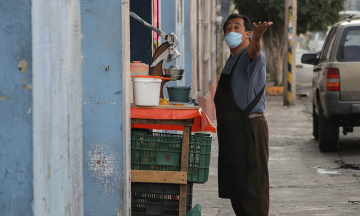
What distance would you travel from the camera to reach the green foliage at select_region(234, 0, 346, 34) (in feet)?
64.8

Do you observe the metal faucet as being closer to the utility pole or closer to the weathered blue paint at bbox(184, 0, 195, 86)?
the weathered blue paint at bbox(184, 0, 195, 86)

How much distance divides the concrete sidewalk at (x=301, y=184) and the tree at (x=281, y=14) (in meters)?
11.2

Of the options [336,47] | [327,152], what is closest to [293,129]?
[327,152]

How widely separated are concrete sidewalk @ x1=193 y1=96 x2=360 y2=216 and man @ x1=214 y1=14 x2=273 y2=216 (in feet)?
3.90

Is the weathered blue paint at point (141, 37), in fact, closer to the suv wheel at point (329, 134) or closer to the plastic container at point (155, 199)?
the plastic container at point (155, 199)

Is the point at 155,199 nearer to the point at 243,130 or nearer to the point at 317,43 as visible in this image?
the point at 243,130

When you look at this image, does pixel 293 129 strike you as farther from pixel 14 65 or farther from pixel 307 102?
pixel 14 65

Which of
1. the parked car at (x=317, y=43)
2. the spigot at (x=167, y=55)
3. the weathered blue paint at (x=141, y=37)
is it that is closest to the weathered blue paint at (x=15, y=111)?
the spigot at (x=167, y=55)

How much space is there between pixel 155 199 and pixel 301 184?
266 cm

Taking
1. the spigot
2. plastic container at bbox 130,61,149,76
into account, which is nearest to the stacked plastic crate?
plastic container at bbox 130,61,149,76

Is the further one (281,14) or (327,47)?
(281,14)

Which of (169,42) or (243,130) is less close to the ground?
(169,42)

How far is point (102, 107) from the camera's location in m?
3.68

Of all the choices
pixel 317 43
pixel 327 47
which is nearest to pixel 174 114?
pixel 327 47
